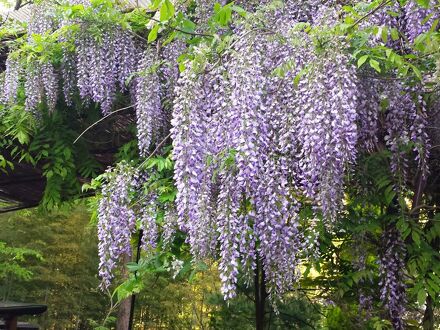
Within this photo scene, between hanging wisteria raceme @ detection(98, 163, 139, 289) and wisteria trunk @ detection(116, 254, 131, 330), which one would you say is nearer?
hanging wisteria raceme @ detection(98, 163, 139, 289)

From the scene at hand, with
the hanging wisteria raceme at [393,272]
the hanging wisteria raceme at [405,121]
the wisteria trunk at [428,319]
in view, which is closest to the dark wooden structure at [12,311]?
the hanging wisteria raceme at [393,272]

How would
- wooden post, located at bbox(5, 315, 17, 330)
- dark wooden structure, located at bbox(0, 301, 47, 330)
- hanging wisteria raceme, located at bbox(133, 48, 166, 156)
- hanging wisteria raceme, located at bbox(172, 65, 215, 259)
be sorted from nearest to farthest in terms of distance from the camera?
hanging wisteria raceme, located at bbox(172, 65, 215, 259), hanging wisteria raceme, located at bbox(133, 48, 166, 156), dark wooden structure, located at bbox(0, 301, 47, 330), wooden post, located at bbox(5, 315, 17, 330)

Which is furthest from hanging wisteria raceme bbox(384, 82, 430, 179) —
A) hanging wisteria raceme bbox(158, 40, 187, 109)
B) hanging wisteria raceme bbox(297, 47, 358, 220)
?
hanging wisteria raceme bbox(158, 40, 187, 109)

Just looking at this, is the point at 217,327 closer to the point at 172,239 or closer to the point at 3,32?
the point at 172,239

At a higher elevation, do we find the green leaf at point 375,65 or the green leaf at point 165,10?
the green leaf at point 165,10

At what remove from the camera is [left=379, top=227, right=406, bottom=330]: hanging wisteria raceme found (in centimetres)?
373

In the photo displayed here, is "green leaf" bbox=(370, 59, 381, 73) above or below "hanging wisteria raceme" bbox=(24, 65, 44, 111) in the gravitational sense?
below

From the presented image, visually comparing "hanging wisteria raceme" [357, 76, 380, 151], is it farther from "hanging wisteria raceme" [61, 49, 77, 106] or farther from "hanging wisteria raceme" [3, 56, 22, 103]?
"hanging wisteria raceme" [3, 56, 22, 103]

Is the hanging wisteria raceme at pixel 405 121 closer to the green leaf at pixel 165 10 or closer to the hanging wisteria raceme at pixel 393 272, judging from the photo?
the hanging wisteria raceme at pixel 393 272

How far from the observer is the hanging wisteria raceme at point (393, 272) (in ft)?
12.2

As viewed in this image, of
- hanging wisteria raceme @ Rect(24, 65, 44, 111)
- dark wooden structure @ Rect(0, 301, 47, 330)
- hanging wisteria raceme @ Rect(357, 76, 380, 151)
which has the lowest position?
dark wooden structure @ Rect(0, 301, 47, 330)

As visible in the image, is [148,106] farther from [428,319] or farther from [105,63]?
[428,319]

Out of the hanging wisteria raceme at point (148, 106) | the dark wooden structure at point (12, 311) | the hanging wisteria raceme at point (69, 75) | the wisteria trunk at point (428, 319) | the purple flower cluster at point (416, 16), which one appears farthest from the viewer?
the dark wooden structure at point (12, 311)

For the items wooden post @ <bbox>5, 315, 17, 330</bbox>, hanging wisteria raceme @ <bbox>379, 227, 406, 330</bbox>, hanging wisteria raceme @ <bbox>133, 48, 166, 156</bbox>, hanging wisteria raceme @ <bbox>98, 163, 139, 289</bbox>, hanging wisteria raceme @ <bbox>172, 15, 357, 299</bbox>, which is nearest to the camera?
hanging wisteria raceme @ <bbox>172, 15, 357, 299</bbox>
